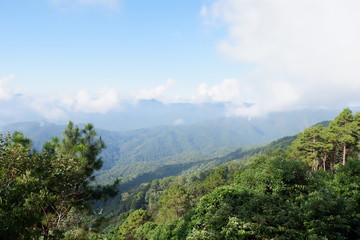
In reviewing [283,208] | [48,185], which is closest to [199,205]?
[283,208]

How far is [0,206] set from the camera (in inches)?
265

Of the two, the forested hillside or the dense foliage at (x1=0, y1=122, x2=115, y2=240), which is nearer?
the dense foliage at (x1=0, y1=122, x2=115, y2=240)

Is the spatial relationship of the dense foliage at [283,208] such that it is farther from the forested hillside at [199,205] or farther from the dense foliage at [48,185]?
the dense foliage at [48,185]

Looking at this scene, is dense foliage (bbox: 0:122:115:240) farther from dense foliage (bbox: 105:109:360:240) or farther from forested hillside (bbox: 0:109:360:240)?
dense foliage (bbox: 105:109:360:240)

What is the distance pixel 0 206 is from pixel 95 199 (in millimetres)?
9537

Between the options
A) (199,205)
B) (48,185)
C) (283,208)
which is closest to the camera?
(48,185)

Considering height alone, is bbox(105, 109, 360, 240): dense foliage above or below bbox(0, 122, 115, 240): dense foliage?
below

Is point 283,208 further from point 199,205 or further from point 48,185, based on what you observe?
point 48,185

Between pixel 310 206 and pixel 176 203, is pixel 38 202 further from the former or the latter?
pixel 176 203

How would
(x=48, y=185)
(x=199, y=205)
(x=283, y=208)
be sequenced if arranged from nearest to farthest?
1. (x=48, y=185)
2. (x=283, y=208)
3. (x=199, y=205)

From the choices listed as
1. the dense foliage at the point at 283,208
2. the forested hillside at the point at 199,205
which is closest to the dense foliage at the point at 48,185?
the forested hillside at the point at 199,205

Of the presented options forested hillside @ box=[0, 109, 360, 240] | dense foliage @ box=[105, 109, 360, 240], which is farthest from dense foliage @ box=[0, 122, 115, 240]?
dense foliage @ box=[105, 109, 360, 240]

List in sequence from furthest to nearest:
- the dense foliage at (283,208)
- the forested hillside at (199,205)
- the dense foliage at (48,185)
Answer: the dense foliage at (283,208) → the forested hillside at (199,205) → the dense foliage at (48,185)

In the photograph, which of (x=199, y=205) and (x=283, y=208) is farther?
(x=199, y=205)
